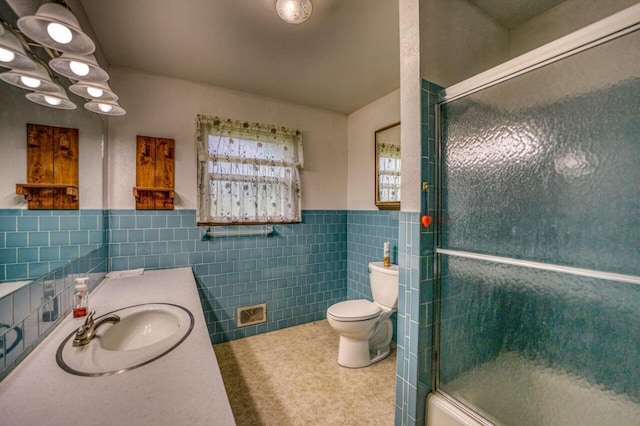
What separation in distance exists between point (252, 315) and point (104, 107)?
6.74 feet

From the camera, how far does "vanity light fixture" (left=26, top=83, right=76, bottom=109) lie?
1.00 meters

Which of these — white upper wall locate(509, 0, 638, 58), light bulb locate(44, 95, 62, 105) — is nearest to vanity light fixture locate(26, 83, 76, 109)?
light bulb locate(44, 95, 62, 105)

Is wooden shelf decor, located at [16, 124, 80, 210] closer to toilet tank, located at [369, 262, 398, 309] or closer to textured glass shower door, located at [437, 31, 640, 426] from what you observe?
textured glass shower door, located at [437, 31, 640, 426]

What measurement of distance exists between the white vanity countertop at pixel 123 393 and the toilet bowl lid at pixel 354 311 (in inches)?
48.0

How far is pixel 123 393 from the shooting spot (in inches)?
28.3

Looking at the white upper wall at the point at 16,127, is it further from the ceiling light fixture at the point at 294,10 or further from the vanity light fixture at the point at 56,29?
the ceiling light fixture at the point at 294,10

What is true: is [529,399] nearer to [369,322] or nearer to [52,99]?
[369,322]

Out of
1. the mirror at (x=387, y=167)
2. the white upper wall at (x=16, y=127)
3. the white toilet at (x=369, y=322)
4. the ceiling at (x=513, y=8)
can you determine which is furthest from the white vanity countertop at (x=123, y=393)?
the ceiling at (x=513, y=8)

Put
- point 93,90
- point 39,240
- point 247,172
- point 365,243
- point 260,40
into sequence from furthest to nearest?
point 365,243
point 247,172
point 260,40
point 93,90
point 39,240

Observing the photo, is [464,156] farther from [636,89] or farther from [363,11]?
[363,11]

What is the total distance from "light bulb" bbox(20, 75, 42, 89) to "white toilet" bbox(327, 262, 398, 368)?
6.75 ft

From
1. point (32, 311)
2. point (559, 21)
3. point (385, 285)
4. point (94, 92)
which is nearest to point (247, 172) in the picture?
point (94, 92)

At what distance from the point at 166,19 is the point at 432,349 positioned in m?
2.44

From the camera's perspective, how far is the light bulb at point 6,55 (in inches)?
31.6
